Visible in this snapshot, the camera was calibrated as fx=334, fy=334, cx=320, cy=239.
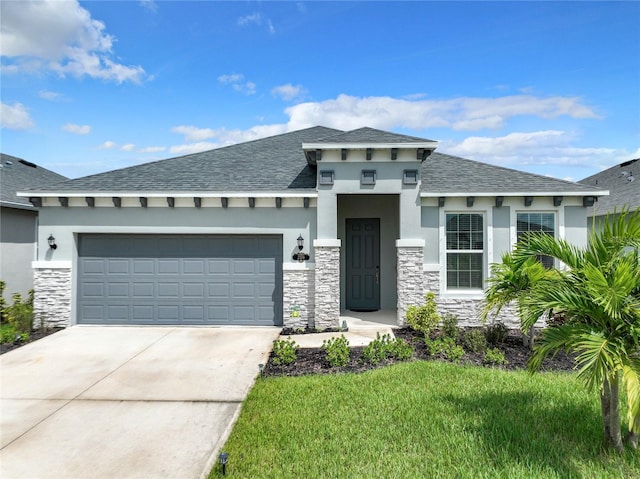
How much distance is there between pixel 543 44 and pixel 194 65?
11.9m

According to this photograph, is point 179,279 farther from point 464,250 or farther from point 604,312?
point 604,312

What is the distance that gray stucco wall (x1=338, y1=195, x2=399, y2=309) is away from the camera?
10.2 metres

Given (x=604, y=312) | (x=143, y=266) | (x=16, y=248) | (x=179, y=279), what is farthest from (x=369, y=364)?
(x=16, y=248)

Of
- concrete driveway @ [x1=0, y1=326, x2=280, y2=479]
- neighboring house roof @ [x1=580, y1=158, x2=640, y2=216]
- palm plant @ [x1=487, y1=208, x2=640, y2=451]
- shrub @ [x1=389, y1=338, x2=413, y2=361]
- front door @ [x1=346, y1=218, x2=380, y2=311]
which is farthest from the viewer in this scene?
neighboring house roof @ [x1=580, y1=158, x2=640, y2=216]

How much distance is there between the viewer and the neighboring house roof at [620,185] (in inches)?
509

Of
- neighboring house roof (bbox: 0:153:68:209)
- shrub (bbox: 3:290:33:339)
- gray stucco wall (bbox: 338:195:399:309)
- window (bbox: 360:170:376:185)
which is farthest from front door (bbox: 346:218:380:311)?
neighboring house roof (bbox: 0:153:68:209)

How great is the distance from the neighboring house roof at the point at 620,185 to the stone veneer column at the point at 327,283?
1044 centimetres

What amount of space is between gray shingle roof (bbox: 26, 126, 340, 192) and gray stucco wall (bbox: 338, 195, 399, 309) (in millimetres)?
1618

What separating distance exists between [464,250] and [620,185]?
1114 cm

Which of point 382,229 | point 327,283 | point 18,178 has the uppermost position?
point 18,178

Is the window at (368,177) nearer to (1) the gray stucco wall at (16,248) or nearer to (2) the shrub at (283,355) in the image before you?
(2) the shrub at (283,355)

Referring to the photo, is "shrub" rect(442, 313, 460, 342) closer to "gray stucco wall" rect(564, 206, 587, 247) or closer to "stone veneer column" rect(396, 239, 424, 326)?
"stone veneer column" rect(396, 239, 424, 326)

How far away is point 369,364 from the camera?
604cm

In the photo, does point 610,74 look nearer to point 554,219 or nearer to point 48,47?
point 554,219
